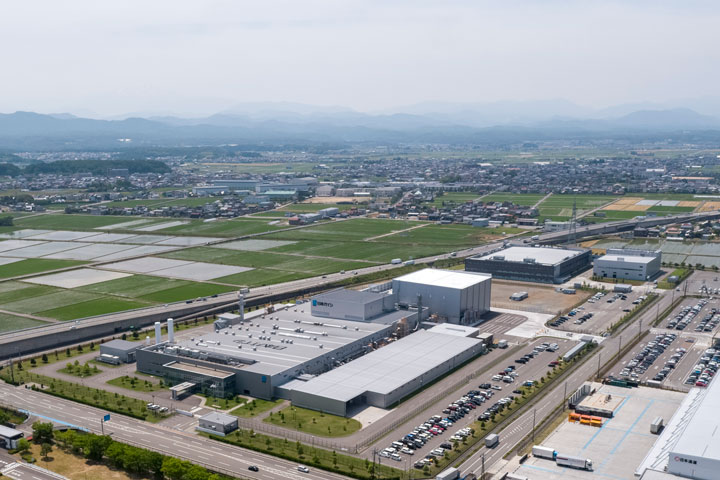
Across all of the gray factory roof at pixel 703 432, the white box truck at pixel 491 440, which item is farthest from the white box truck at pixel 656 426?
the white box truck at pixel 491 440

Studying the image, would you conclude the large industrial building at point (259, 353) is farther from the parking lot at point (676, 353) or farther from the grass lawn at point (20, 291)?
the grass lawn at point (20, 291)

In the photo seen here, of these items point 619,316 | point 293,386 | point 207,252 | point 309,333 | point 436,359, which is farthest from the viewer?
point 207,252

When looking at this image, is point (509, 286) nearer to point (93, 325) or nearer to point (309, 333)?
point (309, 333)

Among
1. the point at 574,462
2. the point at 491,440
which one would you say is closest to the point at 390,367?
the point at 491,440

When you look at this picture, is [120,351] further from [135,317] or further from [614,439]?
[614,439]

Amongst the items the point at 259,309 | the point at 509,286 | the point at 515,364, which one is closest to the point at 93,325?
the point at 259,309
